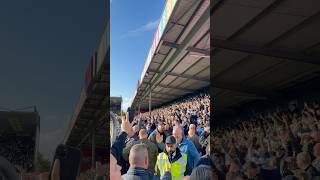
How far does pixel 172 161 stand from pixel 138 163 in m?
0.20

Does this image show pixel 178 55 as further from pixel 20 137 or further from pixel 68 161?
pixel 20 137

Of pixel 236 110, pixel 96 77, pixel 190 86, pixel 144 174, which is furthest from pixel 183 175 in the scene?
pixel 236 110

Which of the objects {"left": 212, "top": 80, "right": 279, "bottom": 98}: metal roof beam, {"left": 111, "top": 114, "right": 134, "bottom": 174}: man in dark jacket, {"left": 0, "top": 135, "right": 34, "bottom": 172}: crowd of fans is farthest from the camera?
{"left": 212, "top": 80, "right": 279, "bottom": 98}: metal roof beam

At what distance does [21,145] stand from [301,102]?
1.79 m

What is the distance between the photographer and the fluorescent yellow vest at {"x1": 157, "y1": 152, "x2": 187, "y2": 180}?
9.02ft

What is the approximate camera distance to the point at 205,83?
2719 mm

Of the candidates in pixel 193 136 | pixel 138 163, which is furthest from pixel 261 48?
pixel 138 163

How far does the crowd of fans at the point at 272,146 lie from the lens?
3355 mm

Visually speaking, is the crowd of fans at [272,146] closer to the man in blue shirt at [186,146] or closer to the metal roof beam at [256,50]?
the metal roof beam at [256,50]

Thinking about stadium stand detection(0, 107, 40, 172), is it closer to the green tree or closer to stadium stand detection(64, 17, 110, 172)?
the green tree

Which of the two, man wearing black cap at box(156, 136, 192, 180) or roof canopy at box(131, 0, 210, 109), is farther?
man wearing black cap at box(156, 136, 192, 180)

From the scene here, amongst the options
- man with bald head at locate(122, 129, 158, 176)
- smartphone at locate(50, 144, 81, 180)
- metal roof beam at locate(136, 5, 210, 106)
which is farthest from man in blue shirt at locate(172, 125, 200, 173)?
smartphone at locate(50, 144, 81, 180)

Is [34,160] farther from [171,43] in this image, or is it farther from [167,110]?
[171,43]

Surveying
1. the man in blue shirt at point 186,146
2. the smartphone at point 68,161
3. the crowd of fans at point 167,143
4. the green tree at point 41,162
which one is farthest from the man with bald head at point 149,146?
the green tree at point 41,162
